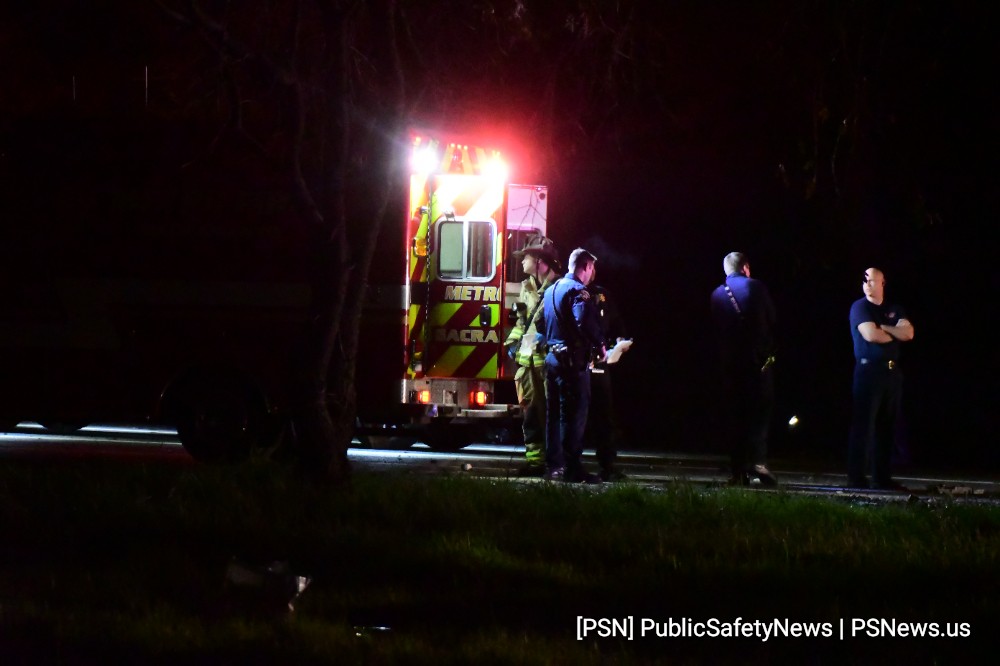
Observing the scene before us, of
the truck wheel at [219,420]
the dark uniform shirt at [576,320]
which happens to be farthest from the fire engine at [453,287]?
the dark uniform shirt at [576,320]

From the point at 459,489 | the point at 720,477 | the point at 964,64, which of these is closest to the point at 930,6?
the point at 964,64

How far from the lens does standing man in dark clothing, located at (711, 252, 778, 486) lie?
12078mm

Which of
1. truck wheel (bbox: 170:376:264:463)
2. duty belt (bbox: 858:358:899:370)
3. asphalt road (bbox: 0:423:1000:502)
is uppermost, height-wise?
duty belt (bbox: 858:358:899:370)

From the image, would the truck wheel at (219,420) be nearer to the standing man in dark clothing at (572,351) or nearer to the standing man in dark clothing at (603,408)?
the standing man in dark clothing at (572,351)

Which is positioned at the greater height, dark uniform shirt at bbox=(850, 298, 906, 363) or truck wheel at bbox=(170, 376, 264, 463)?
dark uniform shirt at bbox=(850, 298, 906, 363)

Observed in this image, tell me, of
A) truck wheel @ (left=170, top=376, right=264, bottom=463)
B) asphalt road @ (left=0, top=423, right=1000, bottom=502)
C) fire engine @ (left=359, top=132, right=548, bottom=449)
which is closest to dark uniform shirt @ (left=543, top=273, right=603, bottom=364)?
asphalt road @ (left=0, top=423, right=1000, bottom=502)

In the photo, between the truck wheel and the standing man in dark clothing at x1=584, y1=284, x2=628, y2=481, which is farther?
the truck wheel

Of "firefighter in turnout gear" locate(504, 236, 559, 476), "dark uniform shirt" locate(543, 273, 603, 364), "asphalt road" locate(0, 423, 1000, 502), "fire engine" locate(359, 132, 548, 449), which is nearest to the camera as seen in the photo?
"dark uniform shirt" locate(543, 273, 603, 364)

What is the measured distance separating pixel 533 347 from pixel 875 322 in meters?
2.81

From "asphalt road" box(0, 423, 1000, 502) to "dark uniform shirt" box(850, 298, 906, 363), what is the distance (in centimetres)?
107

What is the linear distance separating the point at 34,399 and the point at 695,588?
8.05 m

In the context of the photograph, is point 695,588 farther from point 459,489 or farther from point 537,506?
point 459,489

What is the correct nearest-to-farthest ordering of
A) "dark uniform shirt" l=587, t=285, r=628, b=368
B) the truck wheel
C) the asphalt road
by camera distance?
the asphalt road, "dark uniform shirt" l=587, t=285, r=628, b=368, the truck wheel

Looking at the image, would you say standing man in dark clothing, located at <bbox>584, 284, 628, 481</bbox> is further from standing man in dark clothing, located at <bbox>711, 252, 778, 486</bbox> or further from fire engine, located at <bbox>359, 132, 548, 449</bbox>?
fire engine, located at <bbox>359, 132, 548, 449</bbox>
